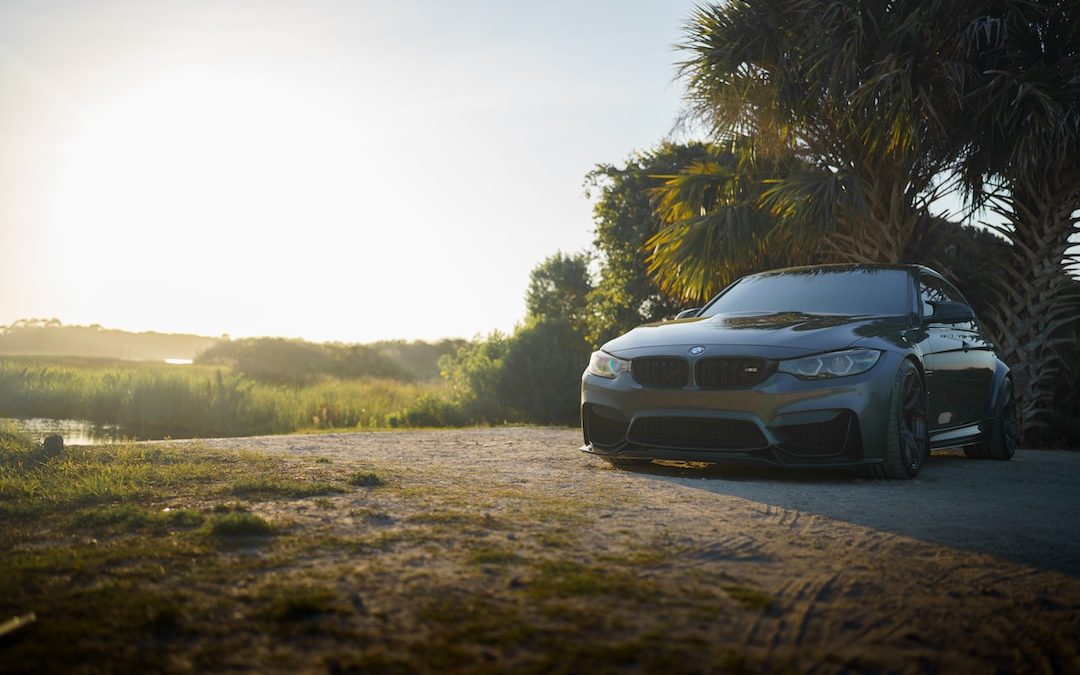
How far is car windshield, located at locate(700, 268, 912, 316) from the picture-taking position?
254 inches

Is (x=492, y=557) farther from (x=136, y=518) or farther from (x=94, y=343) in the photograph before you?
(x=94, y=343)

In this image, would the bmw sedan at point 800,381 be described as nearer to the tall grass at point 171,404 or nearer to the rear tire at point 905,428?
the rear tire at point 905,428

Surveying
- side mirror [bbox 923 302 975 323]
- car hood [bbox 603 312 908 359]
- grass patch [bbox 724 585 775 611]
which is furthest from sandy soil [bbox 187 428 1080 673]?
side mirror [bbox 923 302 975 323]

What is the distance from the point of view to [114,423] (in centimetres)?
1544

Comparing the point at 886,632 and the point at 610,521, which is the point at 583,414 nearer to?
the point at 610,521

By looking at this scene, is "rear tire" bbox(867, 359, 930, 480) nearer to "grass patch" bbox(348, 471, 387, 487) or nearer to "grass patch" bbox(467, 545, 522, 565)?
"grass patch" bbox(348, 471, 387, 487)

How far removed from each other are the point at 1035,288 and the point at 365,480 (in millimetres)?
9642

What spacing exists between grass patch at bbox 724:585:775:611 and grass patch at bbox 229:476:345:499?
2.42m

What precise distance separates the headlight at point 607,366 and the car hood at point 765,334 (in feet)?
0.18

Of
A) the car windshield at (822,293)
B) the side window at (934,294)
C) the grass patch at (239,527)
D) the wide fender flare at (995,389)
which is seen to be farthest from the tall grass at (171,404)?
the grass patch at (239,527)

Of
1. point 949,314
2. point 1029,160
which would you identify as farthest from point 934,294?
point 1029,160

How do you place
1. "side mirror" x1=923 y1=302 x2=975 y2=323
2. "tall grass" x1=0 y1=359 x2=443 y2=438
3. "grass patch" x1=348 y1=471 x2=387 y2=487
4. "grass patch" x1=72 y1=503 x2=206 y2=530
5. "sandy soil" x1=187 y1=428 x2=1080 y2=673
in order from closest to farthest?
1. "sandy soil" x1=187 y1=428 x2=1080 y2=673
2. "grass patch" x1=72 y1=503 x2=206 y2=530
3. "grass patch" x1=348 y1=471 x2=387 y2=487
4. "side mirror" x1=923 y1=302 x2=975 y2=323
5. "tall grass" x1=0 y1=359 x2=443 y2=438

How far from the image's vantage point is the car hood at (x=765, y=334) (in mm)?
5477

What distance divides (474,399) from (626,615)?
1557cm
